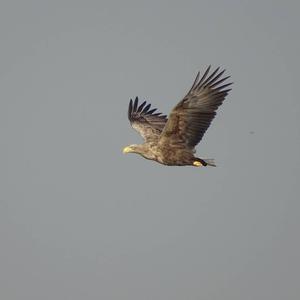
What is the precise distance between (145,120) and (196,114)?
17.8 feet

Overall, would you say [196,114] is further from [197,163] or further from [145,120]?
[145,120]

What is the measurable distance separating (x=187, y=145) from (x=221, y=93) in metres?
1.84

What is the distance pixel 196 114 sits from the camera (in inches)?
829

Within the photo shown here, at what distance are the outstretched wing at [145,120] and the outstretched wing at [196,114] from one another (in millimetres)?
2365

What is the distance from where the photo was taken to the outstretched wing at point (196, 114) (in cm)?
2094

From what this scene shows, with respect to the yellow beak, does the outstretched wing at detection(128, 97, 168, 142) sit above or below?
above

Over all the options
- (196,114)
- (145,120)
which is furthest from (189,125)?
(145,120)

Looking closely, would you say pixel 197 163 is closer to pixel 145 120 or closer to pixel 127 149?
pixel 127 149

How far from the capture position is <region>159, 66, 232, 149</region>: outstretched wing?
2094 centimetres

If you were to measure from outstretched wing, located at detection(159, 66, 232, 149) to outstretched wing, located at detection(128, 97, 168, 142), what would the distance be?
237 cm

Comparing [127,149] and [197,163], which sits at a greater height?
[197,163]

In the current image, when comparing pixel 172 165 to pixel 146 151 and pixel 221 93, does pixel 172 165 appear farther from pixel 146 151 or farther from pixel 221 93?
pixel 221 93

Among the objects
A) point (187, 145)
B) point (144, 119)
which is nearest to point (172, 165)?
point (187, 145)

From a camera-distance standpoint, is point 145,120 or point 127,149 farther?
point 145,120
